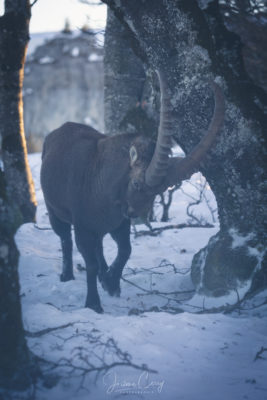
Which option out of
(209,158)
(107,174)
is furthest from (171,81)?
(107,174)

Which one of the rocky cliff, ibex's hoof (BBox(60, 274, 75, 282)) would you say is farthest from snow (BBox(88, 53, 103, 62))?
ibex's hoof (BBox(60, 274, 75, 282))

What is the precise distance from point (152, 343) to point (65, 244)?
8.36 feet

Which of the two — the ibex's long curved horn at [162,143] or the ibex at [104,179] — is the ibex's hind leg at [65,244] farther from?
the ibex's long curved horn at [162,143]

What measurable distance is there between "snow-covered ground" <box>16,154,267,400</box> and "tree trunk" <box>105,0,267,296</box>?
13.6 inches

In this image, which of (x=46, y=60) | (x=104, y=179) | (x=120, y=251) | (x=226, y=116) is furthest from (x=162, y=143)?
(x=46, y=60)

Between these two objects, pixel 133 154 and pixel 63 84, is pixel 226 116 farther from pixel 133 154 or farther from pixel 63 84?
pixel 63 84

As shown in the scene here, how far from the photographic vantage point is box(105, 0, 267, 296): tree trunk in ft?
10.5

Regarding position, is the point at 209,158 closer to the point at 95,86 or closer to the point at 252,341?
the point at 252,341

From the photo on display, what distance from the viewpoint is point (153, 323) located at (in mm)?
2684

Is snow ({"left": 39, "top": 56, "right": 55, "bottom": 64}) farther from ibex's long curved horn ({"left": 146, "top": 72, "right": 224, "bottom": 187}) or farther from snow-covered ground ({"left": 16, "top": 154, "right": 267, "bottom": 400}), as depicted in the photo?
ibex's long curved horn ({"left": 146, "top": 72, "right": 224, "bottom": 187})

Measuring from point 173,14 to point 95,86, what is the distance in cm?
2879

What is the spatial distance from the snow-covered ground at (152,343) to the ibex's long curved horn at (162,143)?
1.21m

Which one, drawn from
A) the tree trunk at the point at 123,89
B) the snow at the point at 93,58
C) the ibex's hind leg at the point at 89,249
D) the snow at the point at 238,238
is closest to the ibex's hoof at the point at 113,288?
the ibex's hind leg at the point at 89,249

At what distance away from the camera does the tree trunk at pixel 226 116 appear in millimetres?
3197
